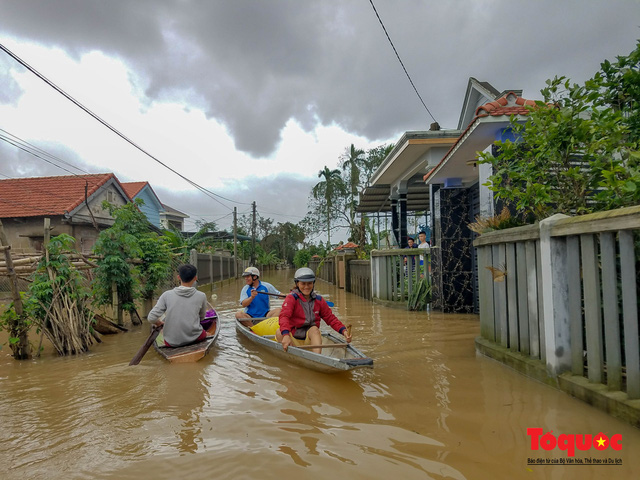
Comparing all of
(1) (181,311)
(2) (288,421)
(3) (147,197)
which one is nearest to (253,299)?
(1) (181,311)

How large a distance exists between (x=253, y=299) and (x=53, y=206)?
13745 millimetres

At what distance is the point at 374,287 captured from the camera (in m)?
12.4

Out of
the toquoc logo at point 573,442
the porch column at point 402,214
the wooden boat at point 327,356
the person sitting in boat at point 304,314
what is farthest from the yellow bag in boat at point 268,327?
the porch column at point 402,214

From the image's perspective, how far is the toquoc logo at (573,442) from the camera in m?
2.98

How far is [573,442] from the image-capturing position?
3.09m

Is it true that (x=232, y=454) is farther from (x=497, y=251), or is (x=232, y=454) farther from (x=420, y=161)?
(x=420, y=161)

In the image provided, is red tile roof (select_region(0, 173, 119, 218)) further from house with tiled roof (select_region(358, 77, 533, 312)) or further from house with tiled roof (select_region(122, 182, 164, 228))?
house with tiled roof (select_region(358, 77, 533, 312))

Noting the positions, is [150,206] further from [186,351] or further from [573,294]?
[573,294]

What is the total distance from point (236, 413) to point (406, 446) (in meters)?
1.58

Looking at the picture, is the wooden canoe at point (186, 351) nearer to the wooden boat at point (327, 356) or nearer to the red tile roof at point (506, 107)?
the wooden boat at point (327, 356)

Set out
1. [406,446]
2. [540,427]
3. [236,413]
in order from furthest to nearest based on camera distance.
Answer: [236,413]
[540,427]
[406,446]

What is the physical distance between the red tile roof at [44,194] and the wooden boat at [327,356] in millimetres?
14127

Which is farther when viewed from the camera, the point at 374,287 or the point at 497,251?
the point at 374,287

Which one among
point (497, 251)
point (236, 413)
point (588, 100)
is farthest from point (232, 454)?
point (588, 100)
